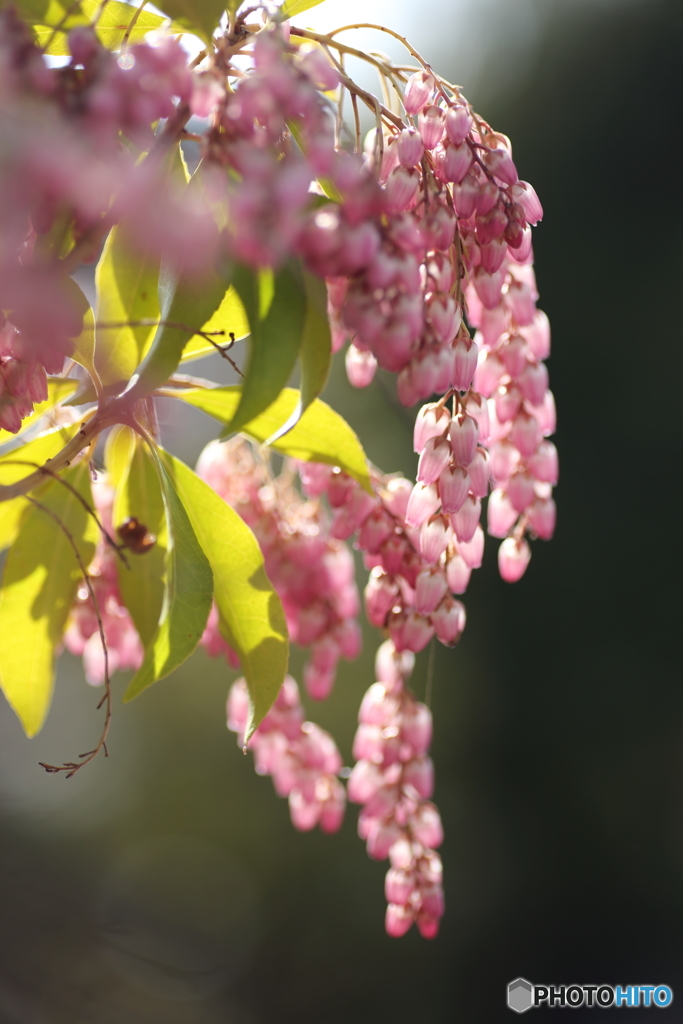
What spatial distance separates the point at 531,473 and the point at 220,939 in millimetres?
2697

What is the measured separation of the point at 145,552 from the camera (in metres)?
0.71

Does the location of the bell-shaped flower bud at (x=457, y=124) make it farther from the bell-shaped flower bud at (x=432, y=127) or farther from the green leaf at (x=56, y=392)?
the green leaf at (x=56, y=392)

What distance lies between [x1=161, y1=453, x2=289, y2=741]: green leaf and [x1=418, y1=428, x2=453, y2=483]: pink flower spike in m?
0.16

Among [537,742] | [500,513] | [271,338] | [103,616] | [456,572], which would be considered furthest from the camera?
[537,742]

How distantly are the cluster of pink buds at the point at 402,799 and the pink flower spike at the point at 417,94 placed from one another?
0.46m

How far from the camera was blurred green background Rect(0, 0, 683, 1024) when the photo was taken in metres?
2.90

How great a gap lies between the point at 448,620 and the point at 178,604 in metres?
0.22

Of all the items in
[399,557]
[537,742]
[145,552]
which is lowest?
[537,742]

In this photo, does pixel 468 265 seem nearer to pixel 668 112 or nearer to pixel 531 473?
pixel 531 473

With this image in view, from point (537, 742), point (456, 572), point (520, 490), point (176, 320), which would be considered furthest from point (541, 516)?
point (537, 742)

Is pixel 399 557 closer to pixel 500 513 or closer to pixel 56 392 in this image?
pixel 500 513

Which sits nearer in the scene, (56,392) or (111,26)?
(111,26)

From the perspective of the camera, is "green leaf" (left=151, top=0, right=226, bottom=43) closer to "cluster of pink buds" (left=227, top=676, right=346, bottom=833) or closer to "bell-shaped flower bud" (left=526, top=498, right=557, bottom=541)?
"bell-shaped flower bud" (left=526, top=498, right=557, bottom=541)
